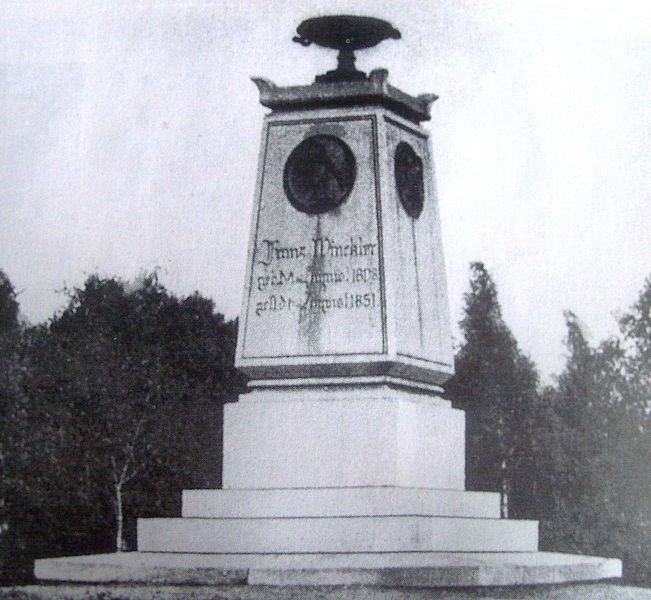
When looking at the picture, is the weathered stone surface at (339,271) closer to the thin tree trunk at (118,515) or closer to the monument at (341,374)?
the monument at (341,374)

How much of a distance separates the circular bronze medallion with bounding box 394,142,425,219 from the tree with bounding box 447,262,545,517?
79.1 ft

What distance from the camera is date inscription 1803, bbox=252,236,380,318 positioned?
14.8m

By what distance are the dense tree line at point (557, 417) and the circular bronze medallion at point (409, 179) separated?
8696 mm

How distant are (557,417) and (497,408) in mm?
2041

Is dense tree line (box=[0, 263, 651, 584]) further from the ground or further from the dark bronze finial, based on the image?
the dark bronze finial

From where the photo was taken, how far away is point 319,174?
1514 centimetres

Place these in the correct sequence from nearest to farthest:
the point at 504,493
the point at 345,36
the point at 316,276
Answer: the point at 316,276, the point at 345,36, the point at 504,493

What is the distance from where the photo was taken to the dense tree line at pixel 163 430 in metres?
21.9

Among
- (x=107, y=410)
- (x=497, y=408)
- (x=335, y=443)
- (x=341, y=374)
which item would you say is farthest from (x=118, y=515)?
(x=497, y=408)

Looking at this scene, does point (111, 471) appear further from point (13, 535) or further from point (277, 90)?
point (277, 90)

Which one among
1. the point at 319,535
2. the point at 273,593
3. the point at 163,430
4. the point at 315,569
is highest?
the point at 163,430

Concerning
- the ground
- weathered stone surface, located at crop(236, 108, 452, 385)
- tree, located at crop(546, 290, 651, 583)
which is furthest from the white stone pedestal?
tree, located at crop(546, 290, 651, 583)

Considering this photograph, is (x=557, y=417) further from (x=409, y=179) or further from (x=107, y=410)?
(x=409, y=179)

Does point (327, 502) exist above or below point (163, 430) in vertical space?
below
